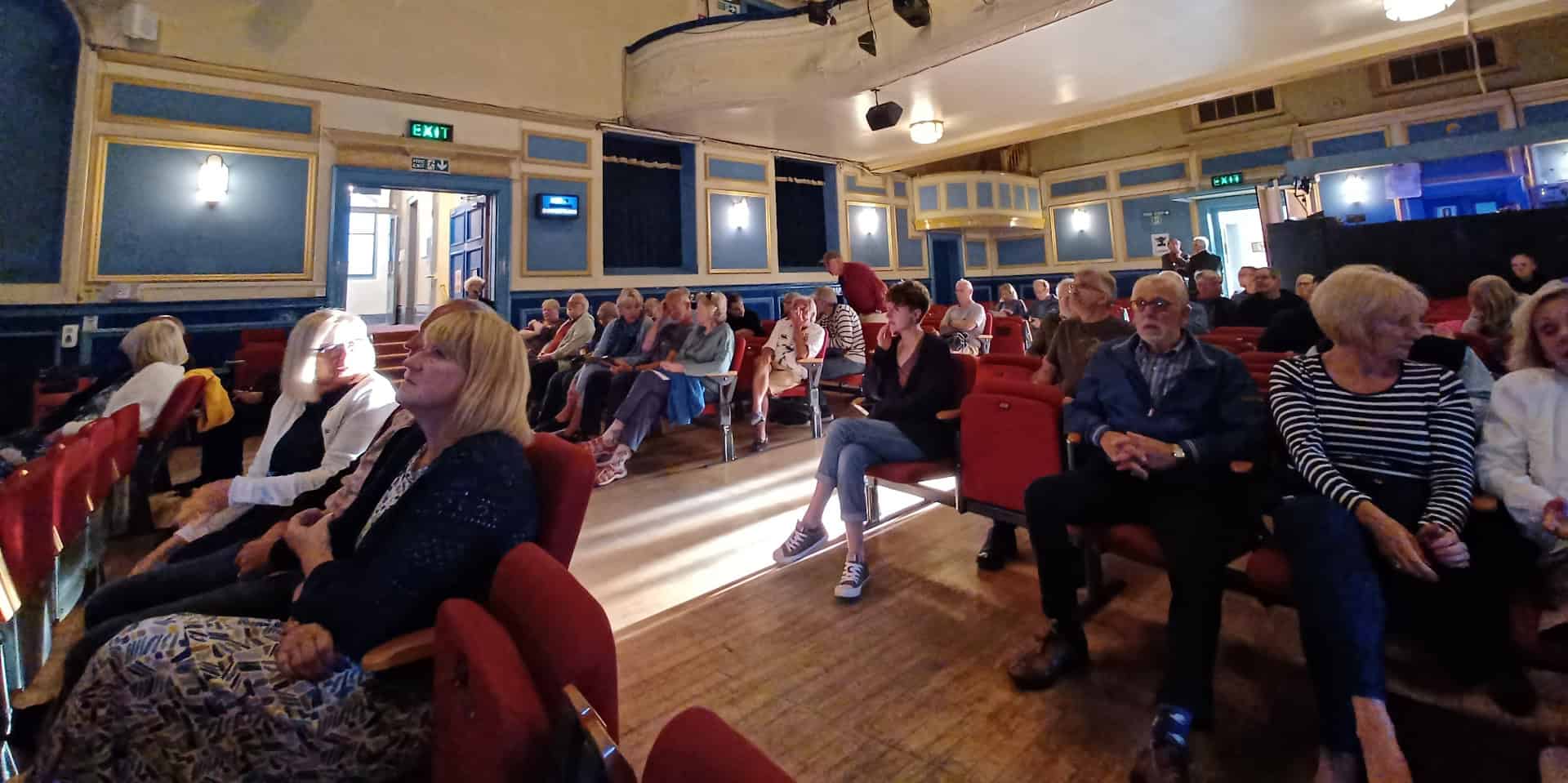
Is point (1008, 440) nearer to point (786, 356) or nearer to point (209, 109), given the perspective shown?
point (786, 356)

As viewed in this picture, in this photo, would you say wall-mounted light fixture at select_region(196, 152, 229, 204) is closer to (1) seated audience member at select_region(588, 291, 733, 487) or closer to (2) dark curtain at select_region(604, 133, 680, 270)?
(2) dark curtain at select_region(604, 133, 680, 270)

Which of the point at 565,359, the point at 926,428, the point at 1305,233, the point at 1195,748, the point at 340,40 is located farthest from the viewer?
the point at 1305,233

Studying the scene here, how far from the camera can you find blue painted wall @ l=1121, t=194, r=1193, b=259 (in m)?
10.5

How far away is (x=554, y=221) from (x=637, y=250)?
1.16 m

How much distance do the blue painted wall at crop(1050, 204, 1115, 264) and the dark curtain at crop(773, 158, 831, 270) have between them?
498 cm

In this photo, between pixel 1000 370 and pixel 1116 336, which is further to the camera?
pixel 1000 370

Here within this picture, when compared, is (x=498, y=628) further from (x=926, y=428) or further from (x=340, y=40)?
(x=340, y=40)

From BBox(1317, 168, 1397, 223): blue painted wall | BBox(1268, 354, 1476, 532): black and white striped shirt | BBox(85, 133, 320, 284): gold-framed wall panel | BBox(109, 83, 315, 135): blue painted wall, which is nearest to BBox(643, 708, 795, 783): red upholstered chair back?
BBox(1268, 354, 1476, 532): black and white striped shirt

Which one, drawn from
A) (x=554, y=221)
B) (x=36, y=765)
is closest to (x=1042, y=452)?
(x=36, y=765)

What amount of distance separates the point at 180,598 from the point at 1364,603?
2.48 m

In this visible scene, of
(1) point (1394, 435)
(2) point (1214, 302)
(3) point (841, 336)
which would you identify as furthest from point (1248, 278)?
(1) point (1394, 435)

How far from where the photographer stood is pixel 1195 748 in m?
1.41

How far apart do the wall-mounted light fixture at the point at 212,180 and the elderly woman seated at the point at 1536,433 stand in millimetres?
7538

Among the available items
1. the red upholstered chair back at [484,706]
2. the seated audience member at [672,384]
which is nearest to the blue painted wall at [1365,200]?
the seated audience member at [672,384]
